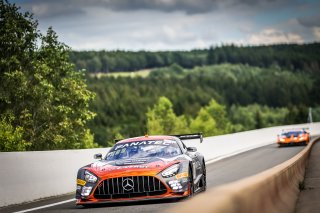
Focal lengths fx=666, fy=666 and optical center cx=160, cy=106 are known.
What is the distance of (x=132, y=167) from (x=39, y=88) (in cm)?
3431

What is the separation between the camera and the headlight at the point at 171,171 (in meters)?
11.8

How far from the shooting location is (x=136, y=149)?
43.0 feet

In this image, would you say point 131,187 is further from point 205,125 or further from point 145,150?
point 205,125

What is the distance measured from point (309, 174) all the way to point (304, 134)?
25841 millimetres

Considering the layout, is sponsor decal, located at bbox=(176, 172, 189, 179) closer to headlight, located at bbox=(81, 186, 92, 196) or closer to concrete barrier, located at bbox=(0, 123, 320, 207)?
headlight, located at bbox=(81, 186, 92, 196)

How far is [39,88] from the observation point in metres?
45.2

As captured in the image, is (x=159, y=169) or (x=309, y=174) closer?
(x=159, y=169)

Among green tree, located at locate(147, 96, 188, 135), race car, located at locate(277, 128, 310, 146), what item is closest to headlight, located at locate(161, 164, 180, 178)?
race car, located at locate(277, 128, 310, 146)

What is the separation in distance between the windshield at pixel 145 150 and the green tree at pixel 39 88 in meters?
31.9

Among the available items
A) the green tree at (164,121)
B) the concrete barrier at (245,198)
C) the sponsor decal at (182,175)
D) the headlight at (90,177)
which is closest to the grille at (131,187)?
the headlight at (90,177)

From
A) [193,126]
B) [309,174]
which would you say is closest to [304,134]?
[309,174]

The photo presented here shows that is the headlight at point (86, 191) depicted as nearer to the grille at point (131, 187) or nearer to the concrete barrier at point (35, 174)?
the grille at point (131, 187)

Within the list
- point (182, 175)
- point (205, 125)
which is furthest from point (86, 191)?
point (205, 125)

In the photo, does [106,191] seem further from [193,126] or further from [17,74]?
[193,126]
